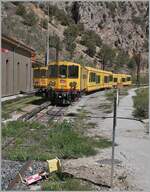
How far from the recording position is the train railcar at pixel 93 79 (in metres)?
42.0

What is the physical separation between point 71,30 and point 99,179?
9077cm

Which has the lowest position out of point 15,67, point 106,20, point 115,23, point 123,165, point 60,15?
point 123,165

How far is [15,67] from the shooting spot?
4444 cm

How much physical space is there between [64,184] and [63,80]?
21.9m

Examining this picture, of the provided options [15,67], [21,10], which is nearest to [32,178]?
[15,67]

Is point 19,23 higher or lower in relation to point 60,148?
higher

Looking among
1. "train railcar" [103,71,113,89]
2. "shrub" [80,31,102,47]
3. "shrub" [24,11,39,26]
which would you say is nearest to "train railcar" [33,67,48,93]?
"train railcar" [103,71,113,89]

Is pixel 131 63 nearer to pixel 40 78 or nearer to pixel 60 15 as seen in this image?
pixel 60 15

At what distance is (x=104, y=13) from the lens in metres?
121

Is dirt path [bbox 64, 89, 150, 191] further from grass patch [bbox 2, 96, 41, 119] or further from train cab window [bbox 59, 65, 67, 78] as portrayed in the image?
train cab window [bbox 59, 65, 67, 78]

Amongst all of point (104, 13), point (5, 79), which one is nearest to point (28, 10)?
point (104, 13)

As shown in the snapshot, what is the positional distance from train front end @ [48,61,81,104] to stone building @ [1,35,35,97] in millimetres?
8265

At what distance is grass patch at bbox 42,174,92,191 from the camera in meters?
8.35

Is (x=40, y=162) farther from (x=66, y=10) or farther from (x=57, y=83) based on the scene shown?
(x=66, y=10)
